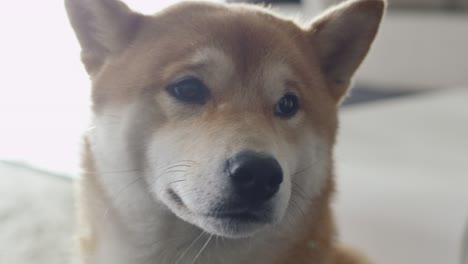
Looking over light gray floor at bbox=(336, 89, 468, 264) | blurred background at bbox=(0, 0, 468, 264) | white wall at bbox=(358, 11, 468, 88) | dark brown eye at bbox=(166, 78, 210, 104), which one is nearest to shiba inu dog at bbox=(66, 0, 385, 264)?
dark brown eye at bbox=(166, 78, 210, 104)

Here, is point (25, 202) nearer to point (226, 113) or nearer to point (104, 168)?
point (104, 168)

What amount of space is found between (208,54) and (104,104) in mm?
191

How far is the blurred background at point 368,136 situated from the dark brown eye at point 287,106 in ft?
1.11

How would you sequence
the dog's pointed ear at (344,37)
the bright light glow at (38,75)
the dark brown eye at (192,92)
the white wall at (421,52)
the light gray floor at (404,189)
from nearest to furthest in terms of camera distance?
the dark brown eye at (192,92), the dog's pointed ear at (344,37), the light gray floor at (404,189), the bright light glow at (38,75), the white wall at (421,52)

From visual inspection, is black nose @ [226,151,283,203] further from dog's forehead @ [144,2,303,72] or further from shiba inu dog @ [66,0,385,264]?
dog's forehead @ [144,2,303,72]

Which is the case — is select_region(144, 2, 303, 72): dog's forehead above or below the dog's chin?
above

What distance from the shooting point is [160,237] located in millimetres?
968

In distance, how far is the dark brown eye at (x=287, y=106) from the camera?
98 cm

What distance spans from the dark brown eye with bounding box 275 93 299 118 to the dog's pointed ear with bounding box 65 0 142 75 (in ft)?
0.87

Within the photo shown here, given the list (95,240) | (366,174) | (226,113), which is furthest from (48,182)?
(226,113)

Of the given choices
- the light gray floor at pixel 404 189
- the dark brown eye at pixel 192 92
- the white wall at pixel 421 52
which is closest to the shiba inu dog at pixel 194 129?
the dark brown eye at pixel 192 92

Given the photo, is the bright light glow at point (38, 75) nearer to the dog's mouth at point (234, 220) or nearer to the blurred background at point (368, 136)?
the blurred background at point (368, 136)

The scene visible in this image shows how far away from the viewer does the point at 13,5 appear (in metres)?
2.55

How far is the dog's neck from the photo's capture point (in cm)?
96
